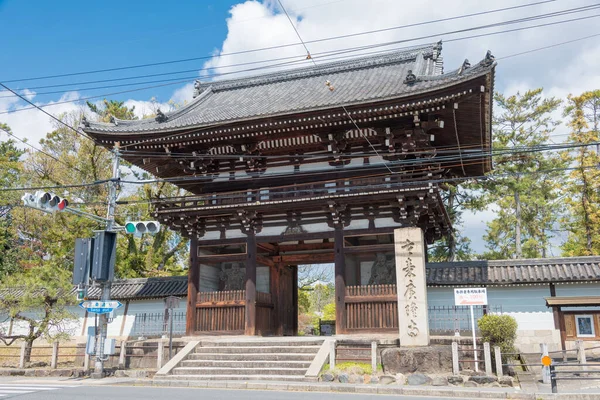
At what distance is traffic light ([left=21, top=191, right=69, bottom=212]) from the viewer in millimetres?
12297

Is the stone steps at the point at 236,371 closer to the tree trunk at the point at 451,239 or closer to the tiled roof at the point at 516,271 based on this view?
the tiled roof at the point at 516,271

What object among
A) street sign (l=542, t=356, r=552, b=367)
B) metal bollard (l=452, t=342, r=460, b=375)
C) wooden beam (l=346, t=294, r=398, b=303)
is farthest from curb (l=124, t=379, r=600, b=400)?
wooden beam (l=346, t=294, r=398, b=303)

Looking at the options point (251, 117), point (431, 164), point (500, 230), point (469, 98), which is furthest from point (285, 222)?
point (500, 230)

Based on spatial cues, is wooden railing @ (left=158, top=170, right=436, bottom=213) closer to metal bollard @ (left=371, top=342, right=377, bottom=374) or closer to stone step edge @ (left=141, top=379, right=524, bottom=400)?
metal bollard @ (left=371, top=342, right=377, bottom=374)

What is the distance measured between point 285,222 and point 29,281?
9366 mm

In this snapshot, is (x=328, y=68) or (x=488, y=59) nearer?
(x=488, y=59)

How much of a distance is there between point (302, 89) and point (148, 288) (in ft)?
36.0

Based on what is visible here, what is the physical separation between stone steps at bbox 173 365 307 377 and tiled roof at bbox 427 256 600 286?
701cm

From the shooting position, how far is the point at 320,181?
17266 mm

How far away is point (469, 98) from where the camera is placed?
14.1 meters

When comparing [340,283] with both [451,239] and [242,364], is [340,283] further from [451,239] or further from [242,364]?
[451,239]

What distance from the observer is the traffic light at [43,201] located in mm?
12297

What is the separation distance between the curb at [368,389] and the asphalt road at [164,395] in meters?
0.53

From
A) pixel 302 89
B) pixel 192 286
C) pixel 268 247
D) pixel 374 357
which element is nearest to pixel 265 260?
pixel 268 247
